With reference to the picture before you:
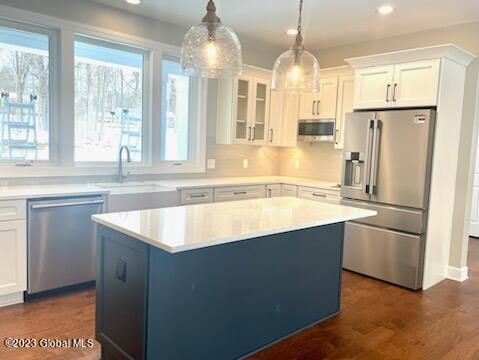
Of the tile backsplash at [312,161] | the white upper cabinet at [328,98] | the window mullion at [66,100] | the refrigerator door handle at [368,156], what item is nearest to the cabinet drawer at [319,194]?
the refrigerator door handle at [368,156]

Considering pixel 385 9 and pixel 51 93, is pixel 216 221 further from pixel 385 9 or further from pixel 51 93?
pixel 385 9

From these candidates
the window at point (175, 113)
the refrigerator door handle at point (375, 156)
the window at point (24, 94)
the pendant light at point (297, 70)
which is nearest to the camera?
the pendant light at point (297, 70)

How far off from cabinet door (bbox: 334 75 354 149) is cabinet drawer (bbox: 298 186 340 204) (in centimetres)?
63

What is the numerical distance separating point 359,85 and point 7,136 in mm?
3485

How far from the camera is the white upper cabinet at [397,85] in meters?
3.56

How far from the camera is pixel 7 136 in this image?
348 centimetres

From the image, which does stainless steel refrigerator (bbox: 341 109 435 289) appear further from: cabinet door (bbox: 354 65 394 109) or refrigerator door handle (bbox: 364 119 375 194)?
cabinet door (bbox: 354 65 394 109)

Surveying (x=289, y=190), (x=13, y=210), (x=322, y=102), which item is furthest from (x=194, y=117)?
(x=13, y=210)

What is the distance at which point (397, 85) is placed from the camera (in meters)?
3.76

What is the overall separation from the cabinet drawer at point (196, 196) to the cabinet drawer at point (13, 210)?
1451 mm

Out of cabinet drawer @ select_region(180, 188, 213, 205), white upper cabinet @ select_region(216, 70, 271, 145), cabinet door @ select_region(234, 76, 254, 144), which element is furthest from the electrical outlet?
cabinet drawer @ select_region(180, 188, 213, 205)

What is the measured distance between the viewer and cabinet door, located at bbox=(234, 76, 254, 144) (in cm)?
475

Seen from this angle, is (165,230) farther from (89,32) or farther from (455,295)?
(455,295)

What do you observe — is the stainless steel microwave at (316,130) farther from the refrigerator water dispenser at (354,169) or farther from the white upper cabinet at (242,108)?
the refrigerator water dispenser at (354,169)
